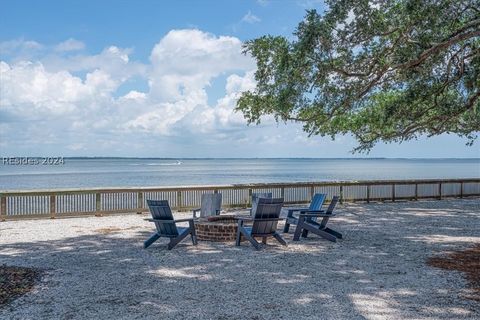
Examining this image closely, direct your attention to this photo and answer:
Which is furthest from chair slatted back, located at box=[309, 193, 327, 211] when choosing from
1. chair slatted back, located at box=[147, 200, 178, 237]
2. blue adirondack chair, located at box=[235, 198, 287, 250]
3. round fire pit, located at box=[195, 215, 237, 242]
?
chair slatted back, located at box=[147, 200, 178, 237]

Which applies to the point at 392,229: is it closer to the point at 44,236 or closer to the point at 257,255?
the point at 257,255

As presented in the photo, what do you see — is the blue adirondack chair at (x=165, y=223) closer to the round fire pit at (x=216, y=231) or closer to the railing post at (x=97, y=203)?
the round fire pit at (x=216, y=231)

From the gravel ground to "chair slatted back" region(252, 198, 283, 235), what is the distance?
0.39 metres

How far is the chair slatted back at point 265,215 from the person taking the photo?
9781 mm

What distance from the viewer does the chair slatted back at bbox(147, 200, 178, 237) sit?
973 centimetres

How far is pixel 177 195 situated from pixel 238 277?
1000cm

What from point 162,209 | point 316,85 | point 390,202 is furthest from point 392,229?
point 390,202

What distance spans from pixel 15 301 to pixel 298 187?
13.8 m

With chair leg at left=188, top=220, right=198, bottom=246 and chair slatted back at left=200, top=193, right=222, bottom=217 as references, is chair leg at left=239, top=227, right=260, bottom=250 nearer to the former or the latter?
chair leg at left=188, top=220, right=198, bottom=246

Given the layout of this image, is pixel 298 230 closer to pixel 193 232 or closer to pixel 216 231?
pixel 216 231

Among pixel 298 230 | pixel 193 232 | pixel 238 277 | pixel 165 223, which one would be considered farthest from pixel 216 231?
pixel 238 277

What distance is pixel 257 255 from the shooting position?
9047mm

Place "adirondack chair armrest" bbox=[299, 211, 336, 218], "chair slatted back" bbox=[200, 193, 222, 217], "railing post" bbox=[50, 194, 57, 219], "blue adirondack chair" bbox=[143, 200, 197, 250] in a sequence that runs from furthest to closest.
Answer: "railing post" bbox=[50, 194, 57, 219], "chair slatted back" bbox=[200, 193, 222, 217], "adirondack chair armrest" bbox=[299, 211, 336, 218], "blue adirondack chair" bbox=[143, 200, 197, 250]

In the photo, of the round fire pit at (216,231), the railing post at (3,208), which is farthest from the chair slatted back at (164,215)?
the railing post at (3,208)
